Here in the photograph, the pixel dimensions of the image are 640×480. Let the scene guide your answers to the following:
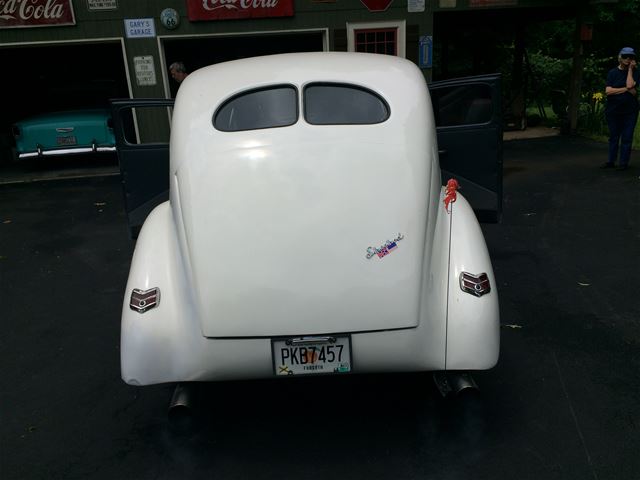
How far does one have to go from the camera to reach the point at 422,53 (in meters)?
11.5

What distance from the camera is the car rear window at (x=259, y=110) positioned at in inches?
137

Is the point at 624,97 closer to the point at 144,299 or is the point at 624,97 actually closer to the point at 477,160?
the point at 477,160

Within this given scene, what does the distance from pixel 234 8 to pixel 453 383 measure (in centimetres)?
944

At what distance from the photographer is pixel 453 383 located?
315cm

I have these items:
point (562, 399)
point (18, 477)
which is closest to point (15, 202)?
point (18, 477)

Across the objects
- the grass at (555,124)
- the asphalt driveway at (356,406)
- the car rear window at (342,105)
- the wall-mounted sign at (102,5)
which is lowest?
the grass at (555,124)

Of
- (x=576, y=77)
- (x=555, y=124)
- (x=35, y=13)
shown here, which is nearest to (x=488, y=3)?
(x=576, y=77)

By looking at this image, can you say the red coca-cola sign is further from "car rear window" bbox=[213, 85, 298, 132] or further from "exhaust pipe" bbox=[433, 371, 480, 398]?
"exhaust pipe" bbox=[433, 371, 480, 398]

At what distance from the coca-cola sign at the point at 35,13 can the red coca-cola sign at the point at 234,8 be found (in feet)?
7.16

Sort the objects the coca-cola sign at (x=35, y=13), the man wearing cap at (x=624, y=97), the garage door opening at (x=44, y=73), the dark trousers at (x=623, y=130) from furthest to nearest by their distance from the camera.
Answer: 1. the garage door opening at (x=44, y=73)
2. the coca-cola sign at (x=35, y=13)
3. the dark trousers at (x=623, y=130)
4. the man wearing cap at (x=624, y=97)

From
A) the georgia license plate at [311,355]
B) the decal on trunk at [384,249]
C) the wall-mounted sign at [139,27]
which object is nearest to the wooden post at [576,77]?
the wall-mounted sign at [139,27]

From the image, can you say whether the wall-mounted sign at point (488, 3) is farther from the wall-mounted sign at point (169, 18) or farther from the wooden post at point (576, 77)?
the wall-mounted sign at point (169, 18)

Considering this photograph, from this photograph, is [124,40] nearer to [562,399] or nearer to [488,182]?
[488,182]

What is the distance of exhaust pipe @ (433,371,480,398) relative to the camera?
3.09 m
